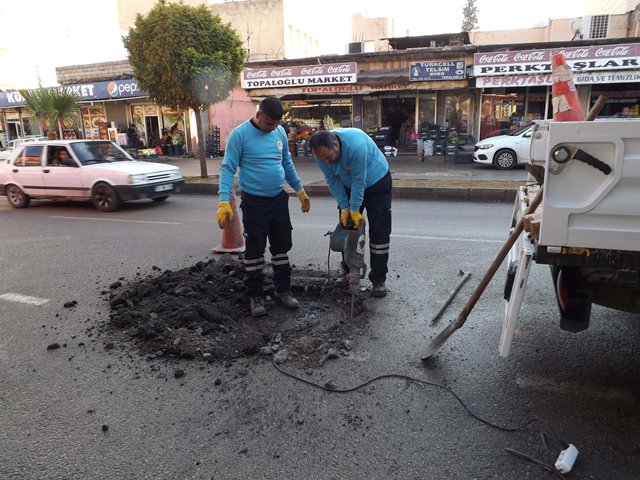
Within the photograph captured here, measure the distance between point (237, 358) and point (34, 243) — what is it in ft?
18.2

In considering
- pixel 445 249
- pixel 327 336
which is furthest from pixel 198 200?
pixel 327 336

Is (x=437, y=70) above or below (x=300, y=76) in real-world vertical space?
below

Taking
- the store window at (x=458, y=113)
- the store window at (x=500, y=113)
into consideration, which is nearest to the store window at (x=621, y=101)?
the store window at (x=500, y=113)

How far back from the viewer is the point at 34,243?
24.4ft

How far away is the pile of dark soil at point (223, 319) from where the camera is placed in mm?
3580

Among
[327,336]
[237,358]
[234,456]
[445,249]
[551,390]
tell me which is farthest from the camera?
[445,249]

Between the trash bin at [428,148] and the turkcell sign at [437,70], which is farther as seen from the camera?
the trash bin at [428,148]

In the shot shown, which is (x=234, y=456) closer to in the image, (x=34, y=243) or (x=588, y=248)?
(x=588, y=248)

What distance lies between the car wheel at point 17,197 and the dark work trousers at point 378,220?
9.75m

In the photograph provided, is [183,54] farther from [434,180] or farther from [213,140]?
[213,140]

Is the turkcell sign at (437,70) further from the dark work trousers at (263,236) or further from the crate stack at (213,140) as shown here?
the dark work trousers at (263,236)

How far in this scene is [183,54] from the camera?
12219 millimetres

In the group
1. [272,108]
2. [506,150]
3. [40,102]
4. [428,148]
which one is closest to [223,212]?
[272,108]

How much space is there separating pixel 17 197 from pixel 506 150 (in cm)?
1368
